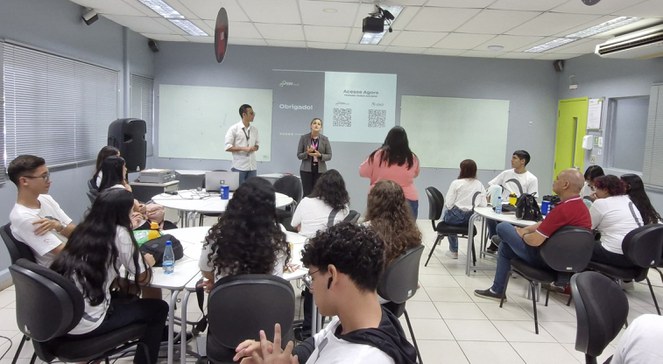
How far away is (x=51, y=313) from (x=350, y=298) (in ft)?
4.81

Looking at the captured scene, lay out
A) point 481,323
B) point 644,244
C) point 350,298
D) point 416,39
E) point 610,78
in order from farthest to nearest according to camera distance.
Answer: point 610,78
point 416,39
point 481,323
point 644,244
point 350,298

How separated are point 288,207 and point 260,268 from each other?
3075 mm

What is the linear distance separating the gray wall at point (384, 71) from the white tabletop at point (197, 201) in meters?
2.72

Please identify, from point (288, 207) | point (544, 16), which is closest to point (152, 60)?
point (288, 207)

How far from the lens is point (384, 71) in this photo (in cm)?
746

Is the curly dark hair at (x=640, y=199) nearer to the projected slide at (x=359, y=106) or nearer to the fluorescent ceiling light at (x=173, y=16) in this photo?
the projected slide at (x=359, y=106)

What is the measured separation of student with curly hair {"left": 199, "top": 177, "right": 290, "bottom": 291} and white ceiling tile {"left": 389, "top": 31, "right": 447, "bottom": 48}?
14.2 feet

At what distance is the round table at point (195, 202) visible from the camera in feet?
13.3

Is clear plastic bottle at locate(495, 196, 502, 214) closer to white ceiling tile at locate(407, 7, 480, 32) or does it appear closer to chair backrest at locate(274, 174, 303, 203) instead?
white ceiling tile at locate(407, 7, 480, 32)

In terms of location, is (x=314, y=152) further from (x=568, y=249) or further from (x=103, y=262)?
(x=103, y=262)

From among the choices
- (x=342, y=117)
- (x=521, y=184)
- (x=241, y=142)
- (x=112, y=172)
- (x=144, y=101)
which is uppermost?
(x=144, y=101)

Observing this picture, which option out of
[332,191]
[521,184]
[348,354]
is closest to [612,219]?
[521,184]

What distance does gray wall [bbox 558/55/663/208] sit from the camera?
560cm

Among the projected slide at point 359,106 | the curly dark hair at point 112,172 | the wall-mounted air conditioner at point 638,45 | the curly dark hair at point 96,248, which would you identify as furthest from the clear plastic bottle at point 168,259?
the projected slide at point 359,106
